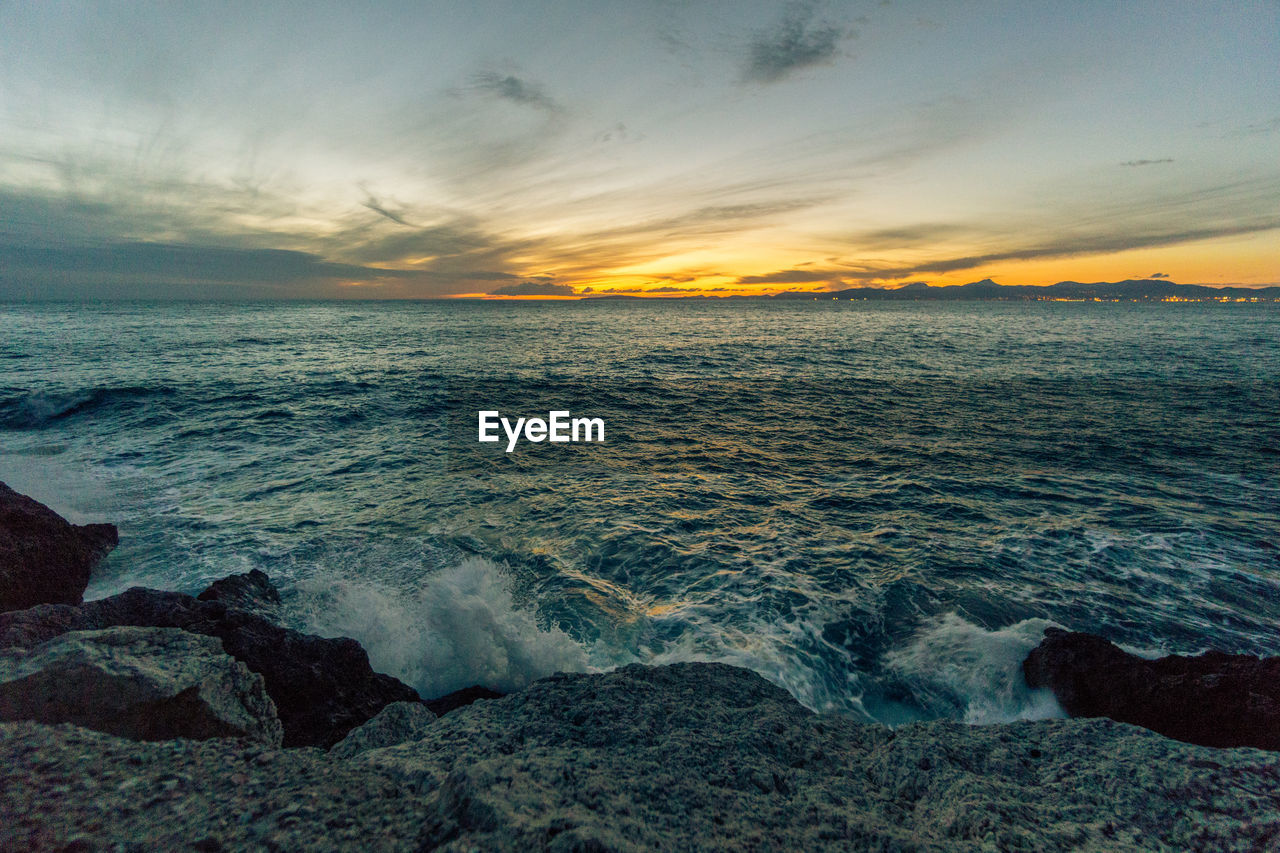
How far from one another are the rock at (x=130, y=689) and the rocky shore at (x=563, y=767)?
0.01m

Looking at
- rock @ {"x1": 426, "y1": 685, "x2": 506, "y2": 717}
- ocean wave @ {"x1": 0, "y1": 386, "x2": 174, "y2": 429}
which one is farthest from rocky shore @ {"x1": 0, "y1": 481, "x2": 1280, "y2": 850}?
ocean wave @ {"x1": 0, "y1": 386, "x2": 174, "y2": 429}

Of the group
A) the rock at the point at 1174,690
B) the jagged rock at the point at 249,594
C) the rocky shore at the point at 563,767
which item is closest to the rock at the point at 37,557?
the jagged rock at the point at 249,594

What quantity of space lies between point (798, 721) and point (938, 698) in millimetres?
3376

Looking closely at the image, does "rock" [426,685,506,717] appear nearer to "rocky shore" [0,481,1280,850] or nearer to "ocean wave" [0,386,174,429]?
"rocky shore" [0,481,1280,850]

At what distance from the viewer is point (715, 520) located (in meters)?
12.0

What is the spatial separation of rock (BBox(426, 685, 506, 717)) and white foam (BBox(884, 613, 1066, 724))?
596 cm

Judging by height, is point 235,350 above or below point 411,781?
above

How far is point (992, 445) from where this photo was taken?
57.0ft

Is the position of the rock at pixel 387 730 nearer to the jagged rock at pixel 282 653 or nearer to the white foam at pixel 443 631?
the jagged rock at pixel 282 653

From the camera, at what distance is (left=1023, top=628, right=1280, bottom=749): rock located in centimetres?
508

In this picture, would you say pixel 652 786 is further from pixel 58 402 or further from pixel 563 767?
pixel 58 402

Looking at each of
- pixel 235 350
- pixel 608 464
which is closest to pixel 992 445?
pixel 608 464

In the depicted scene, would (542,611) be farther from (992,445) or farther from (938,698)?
(992,445)

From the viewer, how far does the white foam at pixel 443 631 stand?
7113mm
